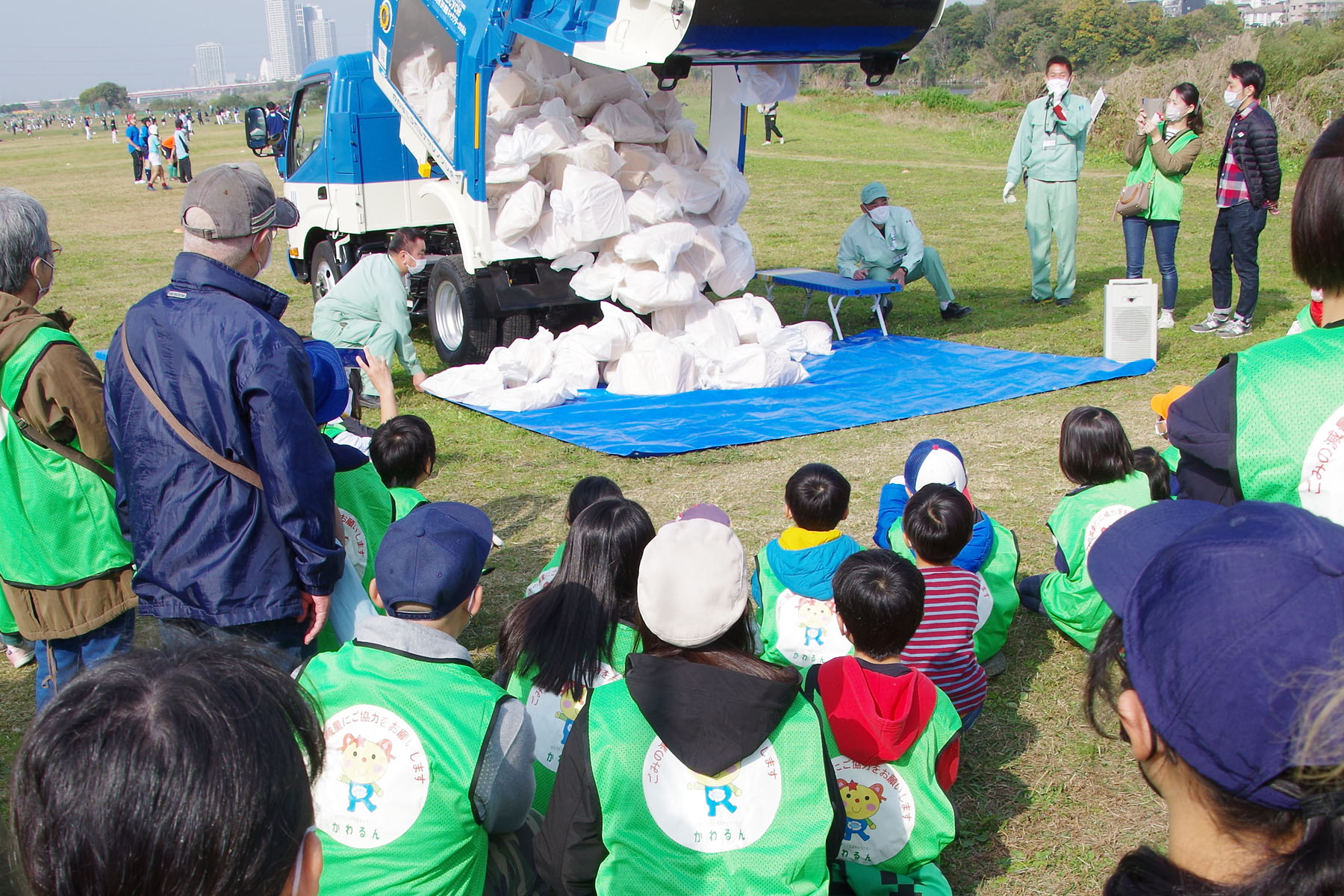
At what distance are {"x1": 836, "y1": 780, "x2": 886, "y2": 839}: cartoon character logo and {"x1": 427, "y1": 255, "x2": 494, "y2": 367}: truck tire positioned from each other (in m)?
5.85

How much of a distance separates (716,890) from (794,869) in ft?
0.52

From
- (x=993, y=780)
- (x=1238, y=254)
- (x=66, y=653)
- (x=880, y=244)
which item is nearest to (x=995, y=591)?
(x=993, y=780)

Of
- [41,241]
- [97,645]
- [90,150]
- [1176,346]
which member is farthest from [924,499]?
[90,150]

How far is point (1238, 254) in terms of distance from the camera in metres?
8.19

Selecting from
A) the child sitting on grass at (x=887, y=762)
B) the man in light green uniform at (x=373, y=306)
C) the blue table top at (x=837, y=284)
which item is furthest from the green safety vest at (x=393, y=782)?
the blue table top at (x=837, y=284)

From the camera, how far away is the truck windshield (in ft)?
31.4

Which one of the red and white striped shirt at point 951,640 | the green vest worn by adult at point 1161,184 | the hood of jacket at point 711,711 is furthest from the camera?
the green vest worn by adult at point 1161,184

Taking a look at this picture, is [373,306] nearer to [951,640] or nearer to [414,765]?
[951,640]

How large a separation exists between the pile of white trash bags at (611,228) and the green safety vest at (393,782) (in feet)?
16.8

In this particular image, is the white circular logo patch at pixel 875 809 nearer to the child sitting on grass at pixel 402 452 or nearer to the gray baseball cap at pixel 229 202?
the gray baseball cap at pixel 229 202

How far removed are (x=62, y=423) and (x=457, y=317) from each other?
17.8 ft

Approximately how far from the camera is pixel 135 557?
2.70 meters

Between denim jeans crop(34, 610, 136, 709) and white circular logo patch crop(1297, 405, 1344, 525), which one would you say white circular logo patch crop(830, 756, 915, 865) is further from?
denim jeans crop(34, 610, 136, 709)

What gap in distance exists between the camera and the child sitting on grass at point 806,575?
11.0 ft
